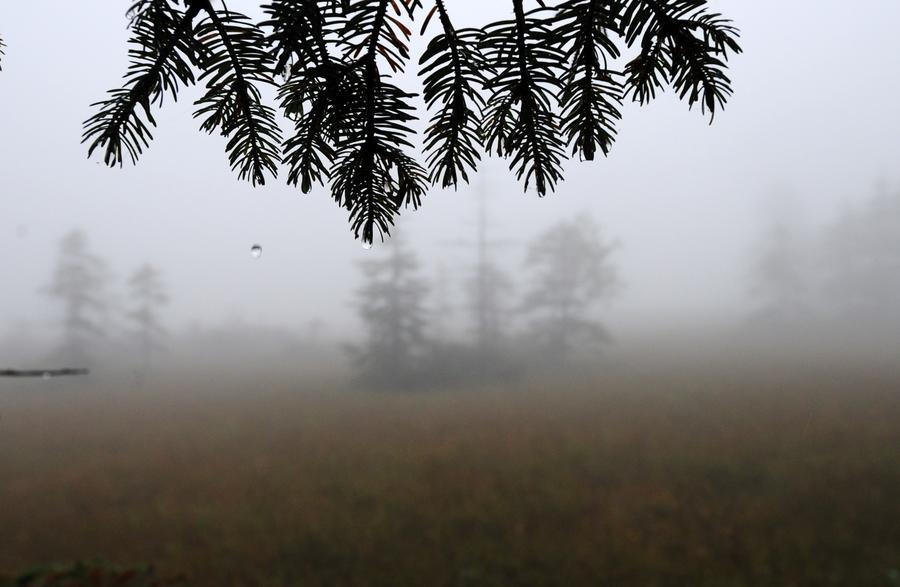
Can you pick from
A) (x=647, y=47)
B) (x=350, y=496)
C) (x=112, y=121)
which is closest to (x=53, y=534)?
(x=350, y=496)

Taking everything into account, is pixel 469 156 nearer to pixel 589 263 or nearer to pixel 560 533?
pixel 560 533

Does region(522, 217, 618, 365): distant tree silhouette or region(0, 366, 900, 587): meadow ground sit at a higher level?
region(522, 217, 618, 365): distant tree silhouette

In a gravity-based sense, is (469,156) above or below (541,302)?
below

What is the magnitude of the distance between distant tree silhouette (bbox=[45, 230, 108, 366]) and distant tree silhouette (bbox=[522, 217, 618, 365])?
2608 centimetres

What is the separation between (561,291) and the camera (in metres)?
29.3

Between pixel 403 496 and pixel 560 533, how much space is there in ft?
10.1

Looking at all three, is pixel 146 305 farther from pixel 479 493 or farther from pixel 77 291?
pixel 479 493

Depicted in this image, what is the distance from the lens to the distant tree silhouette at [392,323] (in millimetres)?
22125

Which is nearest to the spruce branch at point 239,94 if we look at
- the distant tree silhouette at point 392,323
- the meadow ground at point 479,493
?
the meadow ground at point 479,493

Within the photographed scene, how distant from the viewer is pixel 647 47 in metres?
0.64

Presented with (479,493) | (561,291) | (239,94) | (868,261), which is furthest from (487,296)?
(868,261)

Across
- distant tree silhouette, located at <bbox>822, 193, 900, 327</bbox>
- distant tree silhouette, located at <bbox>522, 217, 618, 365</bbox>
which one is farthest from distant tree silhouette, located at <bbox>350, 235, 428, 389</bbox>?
distant tree silhouette, located at <bbox>822, 193, 900, 327</bbox>

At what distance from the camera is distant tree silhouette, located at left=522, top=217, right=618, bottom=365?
1105 inches

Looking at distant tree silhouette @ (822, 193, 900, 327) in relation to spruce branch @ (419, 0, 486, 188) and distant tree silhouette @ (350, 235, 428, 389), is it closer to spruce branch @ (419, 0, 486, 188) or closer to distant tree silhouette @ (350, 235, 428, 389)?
distant tree silhouette @ (350, 235, 428, 389)
